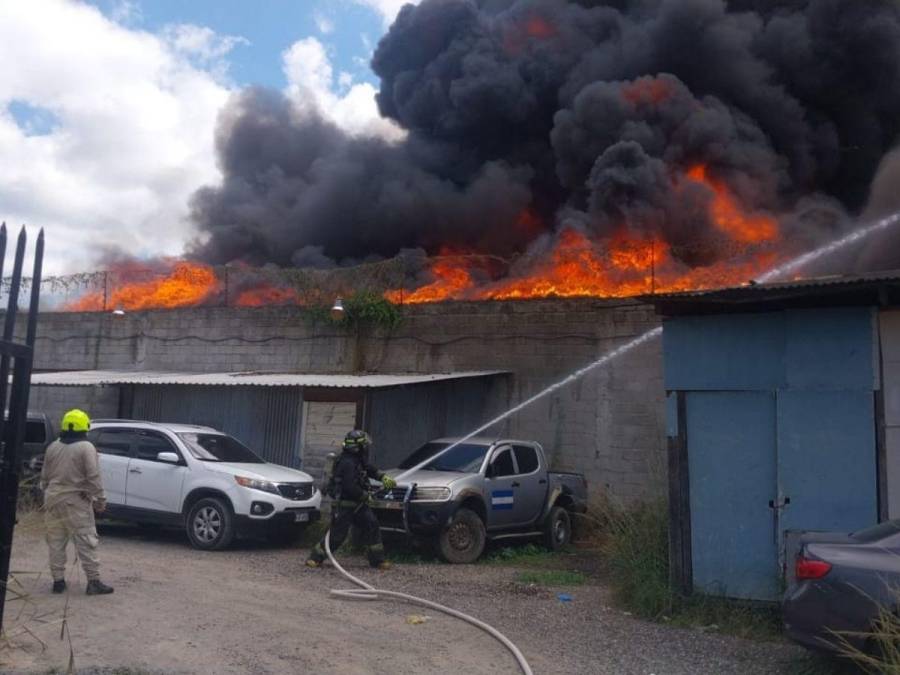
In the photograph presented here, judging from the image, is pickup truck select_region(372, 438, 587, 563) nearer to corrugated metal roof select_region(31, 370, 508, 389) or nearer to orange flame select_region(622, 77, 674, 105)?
corrugated metal roof select_region(31, 370, 508, 389)

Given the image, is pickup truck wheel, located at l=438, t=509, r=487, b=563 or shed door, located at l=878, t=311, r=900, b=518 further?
pickup truck wheel, located at l=438, t=509, r=487, b=563

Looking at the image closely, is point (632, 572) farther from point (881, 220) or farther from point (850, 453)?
point (881, 220)

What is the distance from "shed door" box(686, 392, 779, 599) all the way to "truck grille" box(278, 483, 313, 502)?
5.38 m

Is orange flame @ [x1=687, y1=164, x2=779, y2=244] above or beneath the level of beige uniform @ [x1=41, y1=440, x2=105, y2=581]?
above

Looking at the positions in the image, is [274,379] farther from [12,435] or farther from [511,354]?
[12,435]

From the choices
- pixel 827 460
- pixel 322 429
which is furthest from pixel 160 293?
pixel 827 460

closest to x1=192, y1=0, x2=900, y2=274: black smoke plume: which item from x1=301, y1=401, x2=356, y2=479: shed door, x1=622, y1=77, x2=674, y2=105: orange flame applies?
x1=622, y1=77, x2=674, y2=105: orange flame

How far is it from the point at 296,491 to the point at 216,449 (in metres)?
1.42

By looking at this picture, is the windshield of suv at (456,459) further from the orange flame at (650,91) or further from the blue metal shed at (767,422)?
the orange flame at (650,91)

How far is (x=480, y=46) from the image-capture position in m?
26.4

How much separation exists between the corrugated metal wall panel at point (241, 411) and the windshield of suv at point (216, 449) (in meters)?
1.65

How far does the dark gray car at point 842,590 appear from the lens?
5.36 m

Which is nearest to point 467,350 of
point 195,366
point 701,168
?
point 195,366

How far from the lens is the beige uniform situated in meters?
7.63
